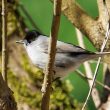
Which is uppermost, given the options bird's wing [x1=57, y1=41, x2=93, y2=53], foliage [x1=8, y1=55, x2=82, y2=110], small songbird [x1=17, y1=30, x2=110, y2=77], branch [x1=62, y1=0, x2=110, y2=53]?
branch [x1=62, y1=0, x2=110, y2=53]

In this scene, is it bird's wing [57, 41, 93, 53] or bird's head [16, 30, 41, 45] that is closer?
bird's wing [57, 41, 93, 53]

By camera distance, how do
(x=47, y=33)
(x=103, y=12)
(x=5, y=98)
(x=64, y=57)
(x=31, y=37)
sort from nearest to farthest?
(x=5, y=98) < (x=103, y=12) < (x=64, y=57) < (x=31, y=37) < (x=47, y=33)

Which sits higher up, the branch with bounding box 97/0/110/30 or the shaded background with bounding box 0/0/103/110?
the branch with bounding box 97/0/110/30

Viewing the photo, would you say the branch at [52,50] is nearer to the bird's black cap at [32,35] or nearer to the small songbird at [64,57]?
the small songbird at [64,57]

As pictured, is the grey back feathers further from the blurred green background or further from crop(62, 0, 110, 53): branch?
the blurred green background

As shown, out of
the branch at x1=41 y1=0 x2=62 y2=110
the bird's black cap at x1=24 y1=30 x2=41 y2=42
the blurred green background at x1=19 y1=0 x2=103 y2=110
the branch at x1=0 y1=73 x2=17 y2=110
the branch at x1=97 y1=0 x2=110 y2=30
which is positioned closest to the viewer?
the branch at x1=41 y1=0 x2=62 y2=110

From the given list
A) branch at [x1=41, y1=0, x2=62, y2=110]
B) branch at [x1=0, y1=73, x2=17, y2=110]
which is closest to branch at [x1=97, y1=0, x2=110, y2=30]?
branch at [x1=41, y1=0, x2=62, y2=110]

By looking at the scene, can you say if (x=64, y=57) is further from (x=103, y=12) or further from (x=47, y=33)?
(x=47, y=33)

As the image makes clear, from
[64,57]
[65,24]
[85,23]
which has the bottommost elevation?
[65,24]

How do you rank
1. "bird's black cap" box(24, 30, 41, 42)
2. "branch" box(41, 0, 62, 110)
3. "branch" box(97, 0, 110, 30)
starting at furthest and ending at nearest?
"bird's black cap" box(24, 30, 41, 42), "branch" box(97, 0, 110, 30), "branch" box(41, 0, 62, 110)

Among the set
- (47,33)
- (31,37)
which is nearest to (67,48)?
(31,37)

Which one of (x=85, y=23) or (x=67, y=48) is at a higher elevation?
(x=85, y=23)

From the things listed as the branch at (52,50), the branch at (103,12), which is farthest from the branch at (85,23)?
the branch at (52,50)

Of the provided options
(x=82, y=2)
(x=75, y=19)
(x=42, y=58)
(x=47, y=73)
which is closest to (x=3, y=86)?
(x=47, y=73)
